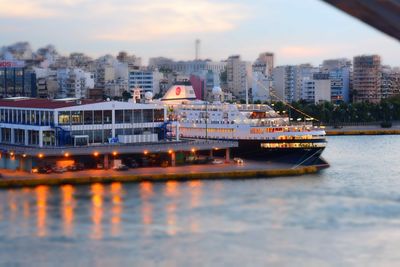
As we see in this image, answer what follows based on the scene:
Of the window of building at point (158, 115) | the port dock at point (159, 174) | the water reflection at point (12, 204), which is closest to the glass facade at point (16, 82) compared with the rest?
the window of building at point (158, 115)

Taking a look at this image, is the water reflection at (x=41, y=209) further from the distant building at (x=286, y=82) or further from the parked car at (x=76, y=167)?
the distant building at (x=286, y=82)

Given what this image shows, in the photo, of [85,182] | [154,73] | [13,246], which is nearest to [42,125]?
[85,182]

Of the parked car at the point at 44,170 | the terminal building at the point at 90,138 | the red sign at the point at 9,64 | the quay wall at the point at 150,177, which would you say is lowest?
the quay wall at the point at 150,177

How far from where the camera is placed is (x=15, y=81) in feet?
72.6

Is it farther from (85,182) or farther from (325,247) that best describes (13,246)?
(85,182)

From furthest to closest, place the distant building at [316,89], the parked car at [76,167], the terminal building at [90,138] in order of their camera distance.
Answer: the distant building at [316,89], the terminal building at [90,138], the parked car at [76,167]

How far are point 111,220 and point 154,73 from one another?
2249 cm

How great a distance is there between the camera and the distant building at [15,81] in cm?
2186

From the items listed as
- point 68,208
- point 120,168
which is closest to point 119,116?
point 120,168

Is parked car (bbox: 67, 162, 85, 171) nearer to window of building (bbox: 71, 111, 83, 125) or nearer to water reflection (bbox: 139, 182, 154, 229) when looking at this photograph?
window of building (bbox: 71, 111, 83, 125)

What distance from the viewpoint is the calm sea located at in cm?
455

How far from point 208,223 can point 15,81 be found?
57.4 ft

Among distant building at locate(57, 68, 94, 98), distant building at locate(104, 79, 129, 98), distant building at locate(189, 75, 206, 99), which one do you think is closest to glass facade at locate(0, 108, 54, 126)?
distant building at locate(57, 68, 94, 98)

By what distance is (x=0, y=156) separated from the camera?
9.18 metres
